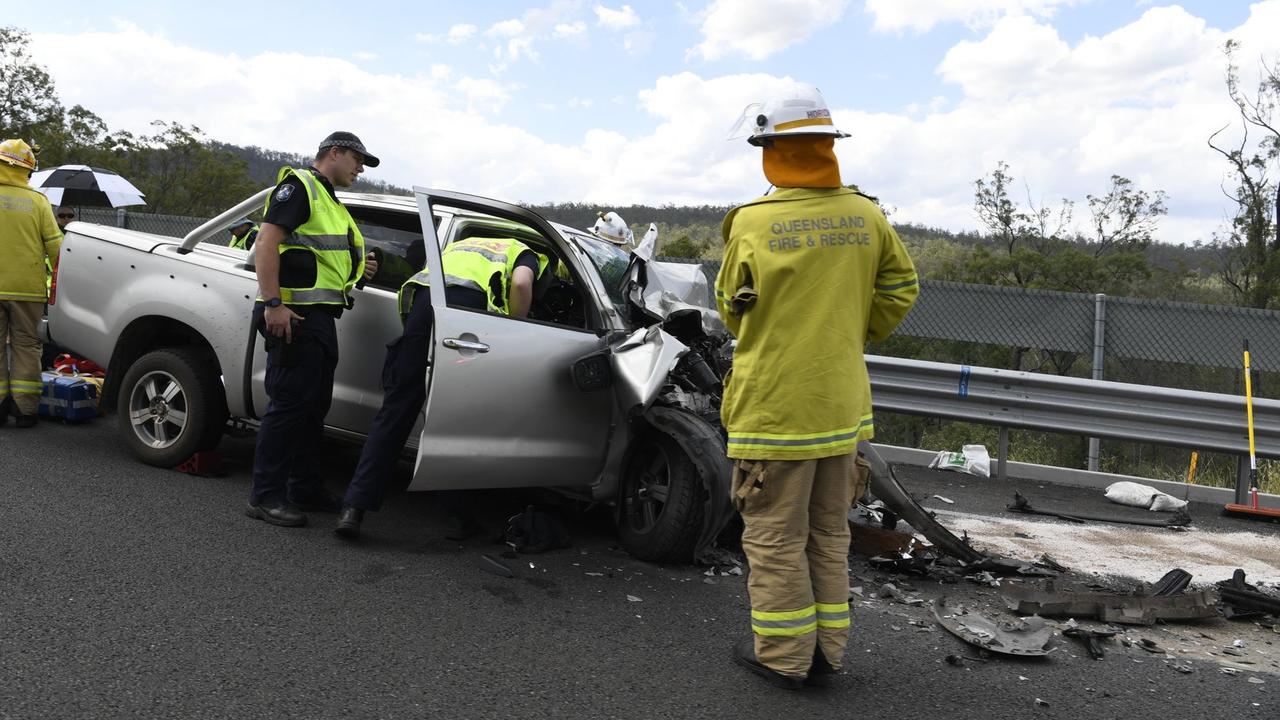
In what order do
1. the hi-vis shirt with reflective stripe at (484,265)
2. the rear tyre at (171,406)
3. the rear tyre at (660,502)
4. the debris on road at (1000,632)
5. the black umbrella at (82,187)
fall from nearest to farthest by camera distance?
the debris on road at (1000,632) → the rear tyre at (660,502) → the hi-vis shirt with reflective stripe at (484,265) → the rear tyre at (171,406) → the black umbrella at (82,187)

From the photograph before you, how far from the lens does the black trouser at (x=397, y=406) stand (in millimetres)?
4555

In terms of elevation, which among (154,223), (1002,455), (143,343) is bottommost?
(1002,455)

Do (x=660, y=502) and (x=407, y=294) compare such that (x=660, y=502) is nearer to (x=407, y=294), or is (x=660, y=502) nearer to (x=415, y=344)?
(x=415, y=344)

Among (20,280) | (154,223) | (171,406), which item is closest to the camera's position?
(171,406)

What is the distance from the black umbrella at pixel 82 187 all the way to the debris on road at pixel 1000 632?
10.7 metres

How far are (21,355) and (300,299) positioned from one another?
295 centimetres

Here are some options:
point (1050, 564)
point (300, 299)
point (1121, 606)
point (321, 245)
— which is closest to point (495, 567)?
point (300, 299)

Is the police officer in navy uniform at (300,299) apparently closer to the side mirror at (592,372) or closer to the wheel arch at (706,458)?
the side mirror at (592,372)

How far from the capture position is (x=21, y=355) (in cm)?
642

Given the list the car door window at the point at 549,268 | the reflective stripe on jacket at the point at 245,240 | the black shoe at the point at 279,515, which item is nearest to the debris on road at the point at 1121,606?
the car door window at the point at 549,268

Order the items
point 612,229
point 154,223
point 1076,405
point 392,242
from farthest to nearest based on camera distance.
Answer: point 154,223, point 1076,405, point 612,229, point 392,242

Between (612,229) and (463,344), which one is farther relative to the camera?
(612,229)

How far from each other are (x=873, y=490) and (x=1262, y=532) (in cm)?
347

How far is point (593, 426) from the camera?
4.79 m
